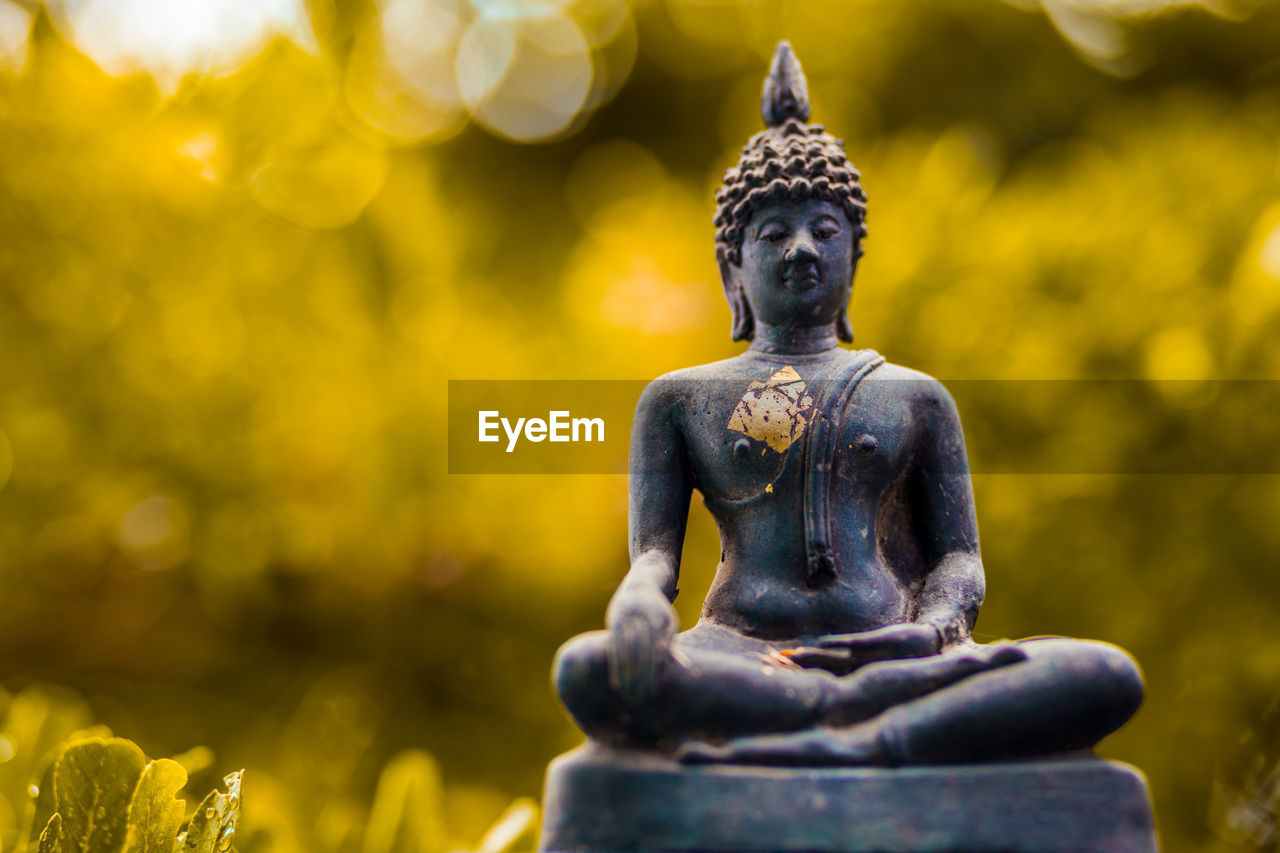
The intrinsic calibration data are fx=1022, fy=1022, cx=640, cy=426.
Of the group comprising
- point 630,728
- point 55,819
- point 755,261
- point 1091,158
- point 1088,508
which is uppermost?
point 1091,158

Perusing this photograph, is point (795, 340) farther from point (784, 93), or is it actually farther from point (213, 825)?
point (213, 825)

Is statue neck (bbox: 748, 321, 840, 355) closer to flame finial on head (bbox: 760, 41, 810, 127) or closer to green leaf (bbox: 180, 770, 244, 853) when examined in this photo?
flame finial on head (bbox: 760, 41, 810, 127)

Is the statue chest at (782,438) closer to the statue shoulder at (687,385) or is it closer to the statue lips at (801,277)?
the statue shoulder at (687,385)

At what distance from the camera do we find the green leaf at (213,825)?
186cm

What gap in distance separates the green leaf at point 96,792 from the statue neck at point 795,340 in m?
1.42

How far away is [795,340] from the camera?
209cm

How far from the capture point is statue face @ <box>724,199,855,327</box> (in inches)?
79.7

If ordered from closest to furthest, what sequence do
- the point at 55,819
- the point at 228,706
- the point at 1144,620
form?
the point at 55,819
the point at 1144,620
the point at 228,706

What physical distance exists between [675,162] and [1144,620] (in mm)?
2456

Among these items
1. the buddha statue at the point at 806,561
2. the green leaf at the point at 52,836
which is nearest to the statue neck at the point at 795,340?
the buddha statue at the point at 806,561

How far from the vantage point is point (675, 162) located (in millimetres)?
4238

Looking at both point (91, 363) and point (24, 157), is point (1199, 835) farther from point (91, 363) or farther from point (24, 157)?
point (24, 157)

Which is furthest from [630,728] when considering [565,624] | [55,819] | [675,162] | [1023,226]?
[675,162]

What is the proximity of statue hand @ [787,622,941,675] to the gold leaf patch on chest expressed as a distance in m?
0.40
